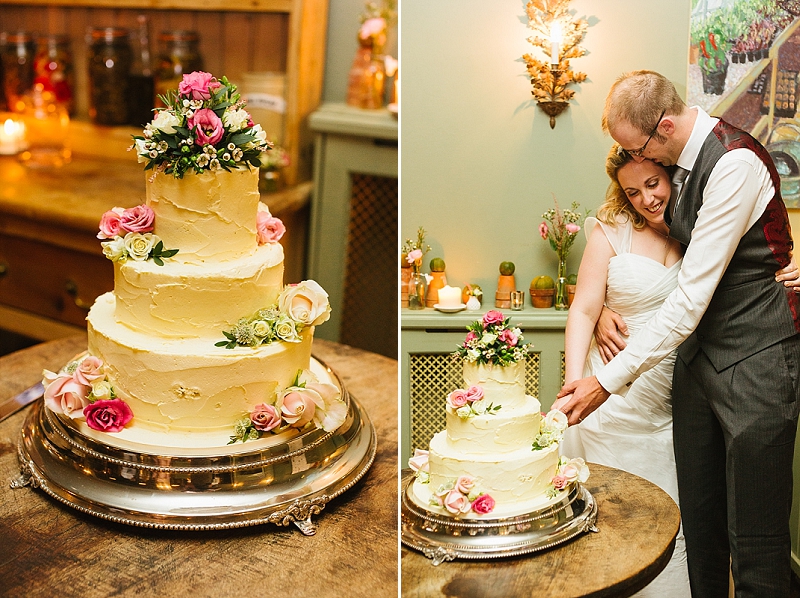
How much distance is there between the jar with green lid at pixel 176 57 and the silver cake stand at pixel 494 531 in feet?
8.29

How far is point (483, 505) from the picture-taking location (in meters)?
1.49

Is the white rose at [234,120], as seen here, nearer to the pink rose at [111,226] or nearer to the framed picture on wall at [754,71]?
the pink rose at [111,226]

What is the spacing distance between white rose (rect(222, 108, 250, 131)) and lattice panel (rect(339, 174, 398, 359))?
1.80 m

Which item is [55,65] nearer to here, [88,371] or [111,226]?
[111,226]

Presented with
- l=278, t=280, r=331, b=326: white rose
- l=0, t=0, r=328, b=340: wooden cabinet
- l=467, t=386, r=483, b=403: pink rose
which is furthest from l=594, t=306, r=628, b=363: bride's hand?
l=0, t=0, r=328, b=340: wooden cabinet

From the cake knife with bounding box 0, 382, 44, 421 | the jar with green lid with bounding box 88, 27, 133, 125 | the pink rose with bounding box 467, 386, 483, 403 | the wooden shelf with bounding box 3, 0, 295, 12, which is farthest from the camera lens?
the jar with green lid with bounding box 88, 27, 133, 125

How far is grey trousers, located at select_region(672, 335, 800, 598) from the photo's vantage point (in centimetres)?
139

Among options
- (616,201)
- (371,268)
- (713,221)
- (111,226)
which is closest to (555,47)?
(616,201)

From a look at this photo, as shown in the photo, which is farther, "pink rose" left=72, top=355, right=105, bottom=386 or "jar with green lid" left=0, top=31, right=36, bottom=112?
"jar with green lid" left=0, top=31, right=36, bottom=112

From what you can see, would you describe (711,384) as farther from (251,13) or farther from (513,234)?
(251,13)

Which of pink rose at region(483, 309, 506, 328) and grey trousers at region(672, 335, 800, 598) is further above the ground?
pink rose at region(483, 309, 506, 328)

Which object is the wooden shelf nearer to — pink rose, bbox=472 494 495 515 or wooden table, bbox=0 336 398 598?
wooden table, bbox=0 336 398 598

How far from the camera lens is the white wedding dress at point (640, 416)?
1465mm

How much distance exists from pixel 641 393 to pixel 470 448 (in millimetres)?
336
